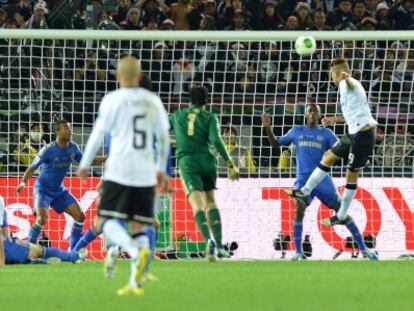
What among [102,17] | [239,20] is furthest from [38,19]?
[239,20]

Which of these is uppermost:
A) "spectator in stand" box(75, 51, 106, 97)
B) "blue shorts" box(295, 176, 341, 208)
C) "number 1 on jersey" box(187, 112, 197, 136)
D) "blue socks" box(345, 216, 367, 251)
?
"spectator in stand" box(75, 51, 106, 97)

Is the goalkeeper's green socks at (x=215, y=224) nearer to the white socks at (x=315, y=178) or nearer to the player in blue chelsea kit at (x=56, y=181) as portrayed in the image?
the white socks at (x=315, y=178)

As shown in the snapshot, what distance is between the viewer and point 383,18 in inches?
953

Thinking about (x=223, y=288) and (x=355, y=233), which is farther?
(x=355, y=233)

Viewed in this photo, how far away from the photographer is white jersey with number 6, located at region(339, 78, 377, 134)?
53.0 ft

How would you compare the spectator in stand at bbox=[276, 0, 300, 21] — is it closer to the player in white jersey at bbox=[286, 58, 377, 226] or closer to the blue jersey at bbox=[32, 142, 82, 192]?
the blue jersey at bbox=[32, 142, 82, 192]

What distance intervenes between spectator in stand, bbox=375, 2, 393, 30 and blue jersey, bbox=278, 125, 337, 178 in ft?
21.6

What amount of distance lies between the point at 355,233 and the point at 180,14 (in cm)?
809

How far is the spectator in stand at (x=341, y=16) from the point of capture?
24047mm

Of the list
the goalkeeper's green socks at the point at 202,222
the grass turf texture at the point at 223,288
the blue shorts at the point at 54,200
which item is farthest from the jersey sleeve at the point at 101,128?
the blue shorts at the point at 54,200

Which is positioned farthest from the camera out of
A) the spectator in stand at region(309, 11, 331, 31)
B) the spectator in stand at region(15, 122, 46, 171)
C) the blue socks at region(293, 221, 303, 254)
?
the spectator in stand at region(309, 11, 331, 31)

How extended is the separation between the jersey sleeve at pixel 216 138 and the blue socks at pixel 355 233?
264 cm

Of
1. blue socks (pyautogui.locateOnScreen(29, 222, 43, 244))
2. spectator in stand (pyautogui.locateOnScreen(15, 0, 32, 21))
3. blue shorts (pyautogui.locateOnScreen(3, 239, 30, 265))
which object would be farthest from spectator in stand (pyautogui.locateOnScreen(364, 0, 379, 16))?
blue shorts (pyautogui.locateOnScreen(3, 239, 30, 265))

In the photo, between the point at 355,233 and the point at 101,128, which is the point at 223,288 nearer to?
the point at 101,128
